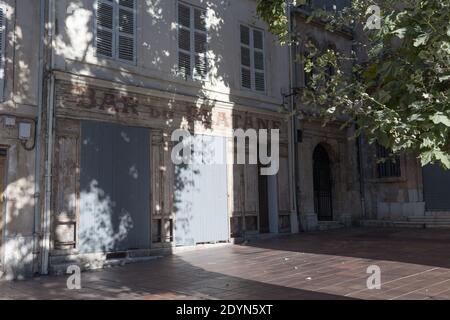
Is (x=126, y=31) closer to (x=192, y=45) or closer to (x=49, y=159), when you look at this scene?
(x=192, y=45)

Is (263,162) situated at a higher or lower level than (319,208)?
higher

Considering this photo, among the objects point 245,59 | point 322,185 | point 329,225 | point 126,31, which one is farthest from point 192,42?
point 329,225

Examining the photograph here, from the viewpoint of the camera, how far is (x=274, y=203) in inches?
552

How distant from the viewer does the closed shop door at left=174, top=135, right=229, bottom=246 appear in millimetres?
11554

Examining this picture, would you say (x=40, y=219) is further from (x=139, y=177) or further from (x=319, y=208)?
(x=319, y=208)

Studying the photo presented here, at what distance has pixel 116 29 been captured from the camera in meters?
10.8

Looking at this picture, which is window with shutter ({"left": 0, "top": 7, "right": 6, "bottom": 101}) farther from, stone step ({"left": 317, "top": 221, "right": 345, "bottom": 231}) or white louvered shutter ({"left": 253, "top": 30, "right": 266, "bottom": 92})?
stone step ({"left": 317, "top": 221, "right": 345, "bottom": 231})

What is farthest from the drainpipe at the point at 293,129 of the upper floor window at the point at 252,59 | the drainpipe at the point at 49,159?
the drainpipe at the point at 49,159

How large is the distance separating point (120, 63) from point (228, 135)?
11.8ft

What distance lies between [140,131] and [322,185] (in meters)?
7.92

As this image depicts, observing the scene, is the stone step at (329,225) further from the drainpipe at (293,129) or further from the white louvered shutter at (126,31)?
the white louvered shutter at (126,31)

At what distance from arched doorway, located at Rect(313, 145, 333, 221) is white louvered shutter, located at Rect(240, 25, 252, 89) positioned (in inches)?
162

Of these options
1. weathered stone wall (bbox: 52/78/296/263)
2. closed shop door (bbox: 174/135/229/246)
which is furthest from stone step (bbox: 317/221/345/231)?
closed shop door (bbox: 174/135/229/246)
